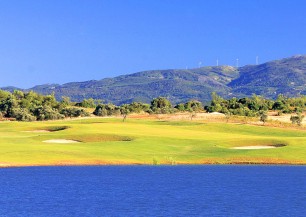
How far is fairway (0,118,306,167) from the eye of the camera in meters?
75.4

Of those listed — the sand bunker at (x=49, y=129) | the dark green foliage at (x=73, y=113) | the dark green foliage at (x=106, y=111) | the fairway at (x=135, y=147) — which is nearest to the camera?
the fairway at (x=135, y=147)

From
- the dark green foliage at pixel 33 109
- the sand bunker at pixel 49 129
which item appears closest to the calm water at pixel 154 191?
the sand bunker at pixel 49 129

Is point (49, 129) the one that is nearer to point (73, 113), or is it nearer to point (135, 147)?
point (135, 147)

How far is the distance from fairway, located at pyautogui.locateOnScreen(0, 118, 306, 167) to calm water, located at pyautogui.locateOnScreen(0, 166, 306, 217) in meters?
4.18

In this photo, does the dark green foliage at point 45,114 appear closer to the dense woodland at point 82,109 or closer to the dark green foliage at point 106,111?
the dense woodland at point 82,109

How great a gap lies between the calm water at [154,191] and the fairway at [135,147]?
418 cm

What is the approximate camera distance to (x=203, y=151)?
267 ft

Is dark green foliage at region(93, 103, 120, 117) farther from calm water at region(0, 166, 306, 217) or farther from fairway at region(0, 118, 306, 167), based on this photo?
calm water at region(0, 166, 306, 217)

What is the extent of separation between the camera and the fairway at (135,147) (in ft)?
247

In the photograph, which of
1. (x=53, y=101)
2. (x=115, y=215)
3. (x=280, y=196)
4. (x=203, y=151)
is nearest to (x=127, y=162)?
(x=203, y=151)

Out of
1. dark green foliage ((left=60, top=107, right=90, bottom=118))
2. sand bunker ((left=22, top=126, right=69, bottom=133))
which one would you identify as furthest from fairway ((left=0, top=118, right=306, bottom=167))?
dark green foliage ((left=60, top=107, right=90, bottom=118))

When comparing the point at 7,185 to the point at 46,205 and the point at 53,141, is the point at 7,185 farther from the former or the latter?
the point at 53,141

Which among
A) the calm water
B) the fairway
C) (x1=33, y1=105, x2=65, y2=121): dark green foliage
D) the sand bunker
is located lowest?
the calm water

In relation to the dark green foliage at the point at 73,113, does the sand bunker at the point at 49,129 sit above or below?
below
